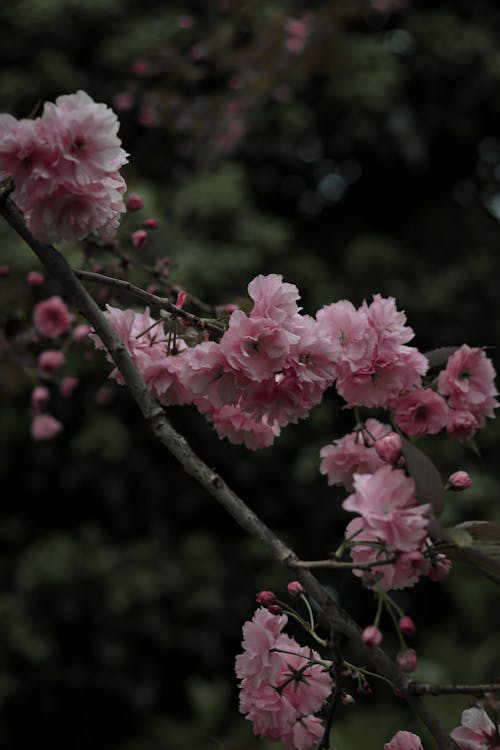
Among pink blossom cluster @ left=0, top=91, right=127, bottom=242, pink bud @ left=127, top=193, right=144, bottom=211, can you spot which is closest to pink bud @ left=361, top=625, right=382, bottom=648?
pink blossom cluster @ left=0, top=91, right=127, bottom=242

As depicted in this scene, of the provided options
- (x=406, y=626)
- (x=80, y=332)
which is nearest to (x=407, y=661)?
(x=406, y=626)

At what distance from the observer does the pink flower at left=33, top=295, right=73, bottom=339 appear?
1.49 meters

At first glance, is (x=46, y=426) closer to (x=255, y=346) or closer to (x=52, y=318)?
(x=52, y=318)

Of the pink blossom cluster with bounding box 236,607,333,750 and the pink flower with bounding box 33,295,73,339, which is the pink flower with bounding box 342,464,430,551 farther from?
the pink flower with bounding box 33,295,73,339

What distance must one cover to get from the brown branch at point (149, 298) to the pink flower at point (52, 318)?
0.74 meters

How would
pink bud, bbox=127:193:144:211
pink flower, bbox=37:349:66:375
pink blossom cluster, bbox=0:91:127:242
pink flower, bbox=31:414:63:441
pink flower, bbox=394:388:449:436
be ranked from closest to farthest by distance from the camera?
pink blossom cluster, bbox=0:91:127:242
pink flower, bbox=394:388:449:436
pink bud, bbox=127:193:144:211
pink flower, bbox=37:349:66:375
pink flower, bbox=31:414:63:441

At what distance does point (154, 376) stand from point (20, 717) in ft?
6.99

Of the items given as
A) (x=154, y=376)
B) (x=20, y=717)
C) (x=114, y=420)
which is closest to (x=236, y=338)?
(x=154, y=376)

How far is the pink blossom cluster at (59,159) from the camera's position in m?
0.68

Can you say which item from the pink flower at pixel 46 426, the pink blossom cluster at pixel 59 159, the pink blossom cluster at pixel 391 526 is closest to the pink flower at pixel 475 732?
the pink blossom cluster at pixel 391 526

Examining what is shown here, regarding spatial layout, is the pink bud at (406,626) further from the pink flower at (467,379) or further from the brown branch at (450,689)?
the pink flower at (467,379)

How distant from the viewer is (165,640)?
2623 mm

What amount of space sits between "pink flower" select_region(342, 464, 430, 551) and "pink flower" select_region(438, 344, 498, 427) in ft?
0.59

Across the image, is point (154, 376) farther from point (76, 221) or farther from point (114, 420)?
point (114, 420)
